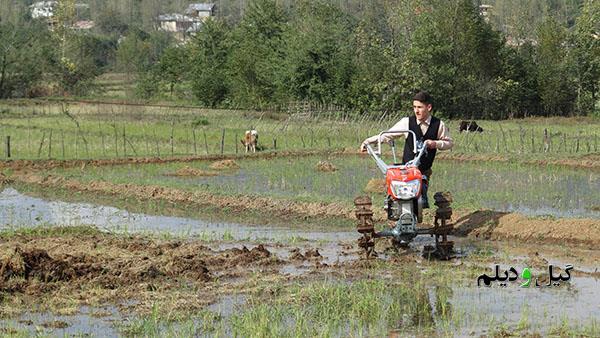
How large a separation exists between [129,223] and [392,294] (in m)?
7.89

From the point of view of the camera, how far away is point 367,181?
70.2 ft

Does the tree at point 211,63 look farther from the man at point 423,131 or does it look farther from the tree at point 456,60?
the man at point 423,131

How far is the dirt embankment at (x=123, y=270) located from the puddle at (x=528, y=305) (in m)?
2.48

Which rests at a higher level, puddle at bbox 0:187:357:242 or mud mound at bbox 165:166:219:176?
puddle at bbox 0:187:357:242

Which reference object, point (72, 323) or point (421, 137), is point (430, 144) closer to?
point (421, 137)

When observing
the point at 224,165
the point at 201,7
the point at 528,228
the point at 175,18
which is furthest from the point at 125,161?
the point at 201,7

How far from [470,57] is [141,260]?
4453 centimetres

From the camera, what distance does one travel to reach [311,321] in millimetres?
8492

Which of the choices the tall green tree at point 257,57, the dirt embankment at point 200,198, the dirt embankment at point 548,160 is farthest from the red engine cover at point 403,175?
the tall green tree at point 257,57

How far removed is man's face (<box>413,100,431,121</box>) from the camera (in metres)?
11.4

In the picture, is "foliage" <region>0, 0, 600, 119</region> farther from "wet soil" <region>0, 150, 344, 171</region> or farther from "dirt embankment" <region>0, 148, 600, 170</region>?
"dirt embankment" <region>0, 148, 600, 170</region>

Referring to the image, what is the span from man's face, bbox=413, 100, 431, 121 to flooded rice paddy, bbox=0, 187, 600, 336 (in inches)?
67.0

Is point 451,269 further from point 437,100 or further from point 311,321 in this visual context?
point 437,100

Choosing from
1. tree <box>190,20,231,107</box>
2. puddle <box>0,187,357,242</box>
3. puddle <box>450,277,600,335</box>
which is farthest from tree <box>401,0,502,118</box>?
→ puddle <box>450,277,600,335</box>
